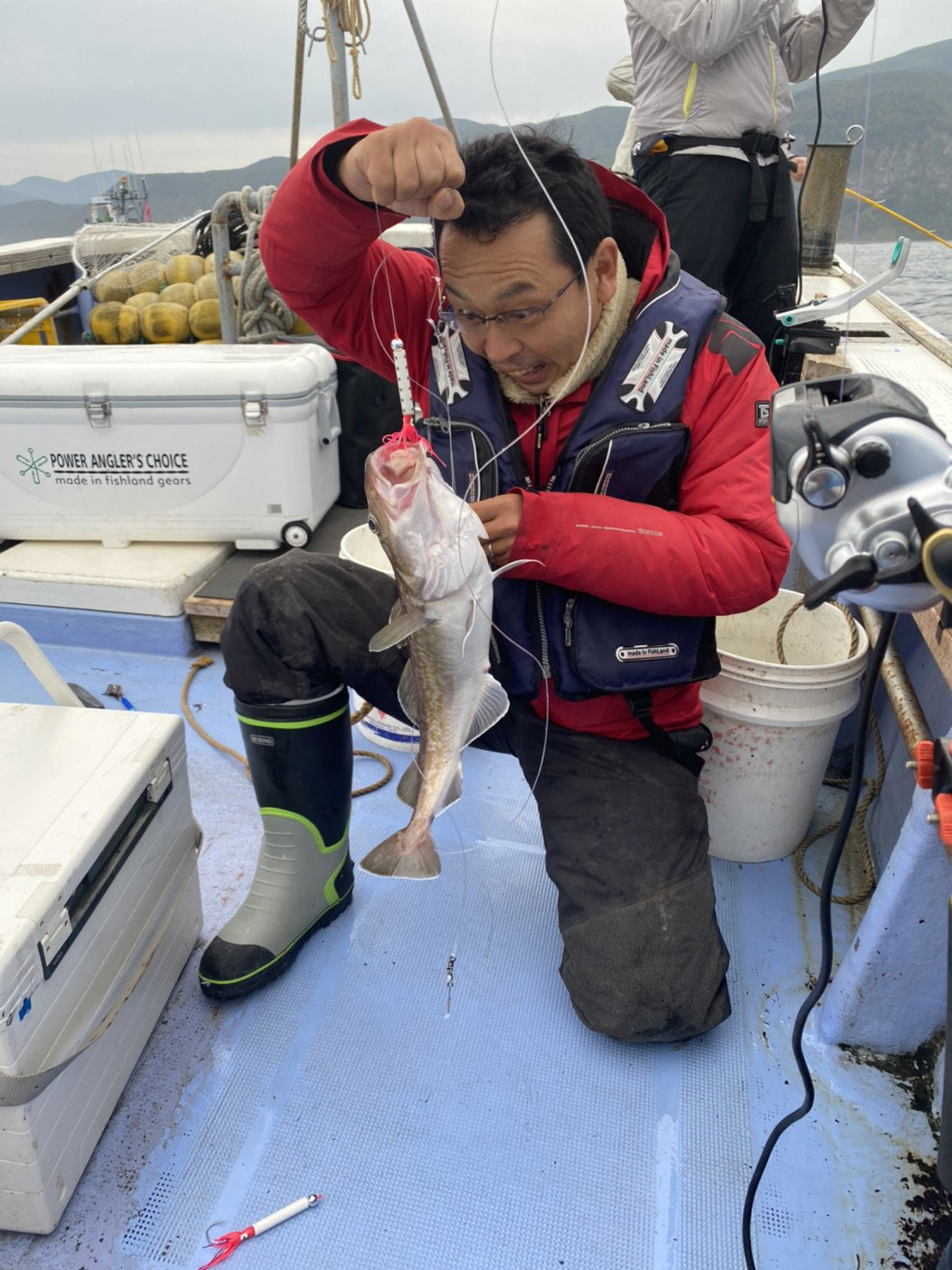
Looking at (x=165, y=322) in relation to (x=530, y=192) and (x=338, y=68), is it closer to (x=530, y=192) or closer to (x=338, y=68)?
(x=338, y=68)

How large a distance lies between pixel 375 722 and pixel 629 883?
1.49 meters

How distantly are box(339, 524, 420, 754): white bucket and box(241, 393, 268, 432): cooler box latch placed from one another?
936 mm

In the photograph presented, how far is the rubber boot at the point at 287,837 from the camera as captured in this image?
2.33 meters

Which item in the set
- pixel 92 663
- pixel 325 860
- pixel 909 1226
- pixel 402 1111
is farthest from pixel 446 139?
pixel 92 663

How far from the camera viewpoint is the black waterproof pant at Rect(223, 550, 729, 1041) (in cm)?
221

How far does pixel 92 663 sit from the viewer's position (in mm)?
4137

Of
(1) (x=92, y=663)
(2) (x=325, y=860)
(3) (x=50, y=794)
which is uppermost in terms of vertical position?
(3) (x=50, y=794)

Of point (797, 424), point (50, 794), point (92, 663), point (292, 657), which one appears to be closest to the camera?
point (797, 424)

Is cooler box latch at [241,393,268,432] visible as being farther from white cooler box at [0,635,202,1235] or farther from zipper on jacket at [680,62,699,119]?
zipper on jacket at [680,62,699,119]

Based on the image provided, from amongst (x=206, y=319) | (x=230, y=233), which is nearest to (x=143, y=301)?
(x=206, y=319)

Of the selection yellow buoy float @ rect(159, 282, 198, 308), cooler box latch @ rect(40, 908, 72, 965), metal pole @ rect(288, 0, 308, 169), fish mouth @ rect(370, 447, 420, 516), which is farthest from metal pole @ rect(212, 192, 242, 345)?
cooler box latch @ rect(40, 908, 72, 965)

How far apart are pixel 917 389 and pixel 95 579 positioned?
4282mm

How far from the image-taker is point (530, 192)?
75.7 inches

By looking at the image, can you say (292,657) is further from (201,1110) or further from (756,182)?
(756,182)
